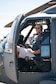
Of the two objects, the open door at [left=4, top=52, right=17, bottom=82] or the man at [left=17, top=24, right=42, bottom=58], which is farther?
the man at [left=17, top=24, right=42, bottom=58]

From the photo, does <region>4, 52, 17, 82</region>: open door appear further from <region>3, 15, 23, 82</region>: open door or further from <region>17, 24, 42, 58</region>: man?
<region>17, 24, 42, 58</region>: man

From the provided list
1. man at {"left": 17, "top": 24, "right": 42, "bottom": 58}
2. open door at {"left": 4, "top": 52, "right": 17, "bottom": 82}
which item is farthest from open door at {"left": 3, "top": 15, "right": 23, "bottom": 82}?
man at {"left": 17, "top": 24, "right": 42, "bottom": 58}

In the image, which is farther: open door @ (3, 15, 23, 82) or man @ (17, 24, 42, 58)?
man @ (17, 24, 42, 58)

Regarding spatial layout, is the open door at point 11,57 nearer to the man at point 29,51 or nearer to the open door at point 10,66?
the open door at point 10,66

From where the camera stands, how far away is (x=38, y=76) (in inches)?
219

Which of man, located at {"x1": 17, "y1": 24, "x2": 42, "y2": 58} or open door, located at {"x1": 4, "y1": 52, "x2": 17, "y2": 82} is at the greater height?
man, located at {"x1": 17, "y1": 24, "x2": 42, "y2": 58}

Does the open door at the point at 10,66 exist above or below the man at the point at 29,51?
below

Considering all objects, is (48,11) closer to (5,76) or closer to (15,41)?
(15,41)

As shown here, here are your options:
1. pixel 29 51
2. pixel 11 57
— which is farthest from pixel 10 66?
pixel 29 51

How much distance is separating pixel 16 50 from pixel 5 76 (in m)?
0.68

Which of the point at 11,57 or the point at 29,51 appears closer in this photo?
the point at 11,57

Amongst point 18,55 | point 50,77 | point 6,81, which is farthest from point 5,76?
point 50,77

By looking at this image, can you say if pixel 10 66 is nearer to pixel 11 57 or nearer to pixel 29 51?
pixel 11 57

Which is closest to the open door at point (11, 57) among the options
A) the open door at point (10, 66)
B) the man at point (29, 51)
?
the open door at point (10, 66)
